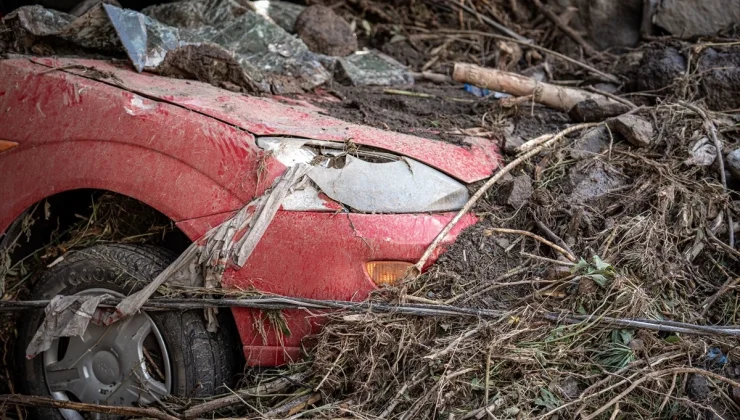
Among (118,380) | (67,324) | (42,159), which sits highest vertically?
(42,159)

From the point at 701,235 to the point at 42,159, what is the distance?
9.71ft

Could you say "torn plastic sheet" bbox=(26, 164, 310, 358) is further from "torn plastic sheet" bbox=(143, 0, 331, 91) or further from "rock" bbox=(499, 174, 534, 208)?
"torn plastic sheet" bbox=(143, 0, 331, 91)

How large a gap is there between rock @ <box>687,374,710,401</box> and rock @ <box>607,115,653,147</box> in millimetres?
1297

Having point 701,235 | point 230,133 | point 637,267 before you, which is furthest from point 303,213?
point 701,235

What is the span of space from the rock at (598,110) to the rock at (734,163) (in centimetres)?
59

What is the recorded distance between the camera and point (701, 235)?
3512 mm

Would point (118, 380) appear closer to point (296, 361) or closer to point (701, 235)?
point (296, 361)

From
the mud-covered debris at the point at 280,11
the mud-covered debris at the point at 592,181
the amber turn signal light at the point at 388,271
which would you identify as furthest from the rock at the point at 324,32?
the amber turn signal light at the point at 388,271

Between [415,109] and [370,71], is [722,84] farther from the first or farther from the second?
[370,71]

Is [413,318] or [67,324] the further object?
[67,324]

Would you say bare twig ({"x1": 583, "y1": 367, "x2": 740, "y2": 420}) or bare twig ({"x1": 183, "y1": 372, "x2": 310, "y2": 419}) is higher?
bare twig ({"x1": 183, "y1": 372, "x2": 310, "y2": 419})

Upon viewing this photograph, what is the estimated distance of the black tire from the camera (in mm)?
3166

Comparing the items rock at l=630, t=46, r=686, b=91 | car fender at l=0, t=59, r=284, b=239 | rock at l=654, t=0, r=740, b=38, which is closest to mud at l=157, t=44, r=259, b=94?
car fender at l=0, t=59, r=284, b=239

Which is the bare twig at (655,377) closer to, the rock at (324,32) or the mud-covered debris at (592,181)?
the mud-covered debris at (592,181)
